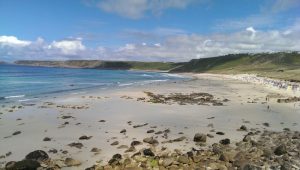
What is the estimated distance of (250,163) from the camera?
15.0m

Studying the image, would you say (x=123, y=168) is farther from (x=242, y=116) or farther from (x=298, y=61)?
(x=298, y=61)

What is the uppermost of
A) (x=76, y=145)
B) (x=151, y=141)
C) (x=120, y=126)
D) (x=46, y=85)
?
(x=151, y=141)

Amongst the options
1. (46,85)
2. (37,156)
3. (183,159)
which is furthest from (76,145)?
(46,85)

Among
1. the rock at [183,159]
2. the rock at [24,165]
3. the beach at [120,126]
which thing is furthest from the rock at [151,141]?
the rock at [24,165]

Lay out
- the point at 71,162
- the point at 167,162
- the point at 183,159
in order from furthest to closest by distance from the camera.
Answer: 1. the point at 71,162
2. the point at 183,159
3. the point at 167,162

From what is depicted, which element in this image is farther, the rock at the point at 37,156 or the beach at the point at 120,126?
the beach at the point at 120,126

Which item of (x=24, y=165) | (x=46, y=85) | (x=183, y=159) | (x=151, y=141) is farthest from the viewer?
(x=46, y=85)

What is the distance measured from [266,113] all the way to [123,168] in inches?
848

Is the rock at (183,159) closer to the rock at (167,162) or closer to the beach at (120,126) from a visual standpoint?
the rock at (167,162)

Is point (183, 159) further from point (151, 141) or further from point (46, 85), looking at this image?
point (46, 85)

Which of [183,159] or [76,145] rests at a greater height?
[183,159]

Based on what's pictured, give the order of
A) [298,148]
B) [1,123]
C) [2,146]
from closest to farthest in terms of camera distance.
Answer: [298,148], [2,146], [1,123]

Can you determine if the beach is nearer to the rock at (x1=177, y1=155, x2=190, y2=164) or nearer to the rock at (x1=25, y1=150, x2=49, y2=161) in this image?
the rock at (x1=25, y1=150, x2=49, y2=161)

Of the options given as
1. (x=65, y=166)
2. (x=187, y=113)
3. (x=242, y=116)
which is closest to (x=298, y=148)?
(x=65, y=166)
